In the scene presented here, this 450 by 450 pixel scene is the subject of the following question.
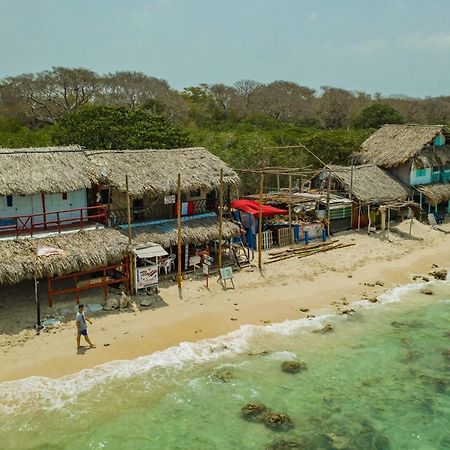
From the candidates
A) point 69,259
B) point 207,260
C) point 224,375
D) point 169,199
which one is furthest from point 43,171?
point 224,375

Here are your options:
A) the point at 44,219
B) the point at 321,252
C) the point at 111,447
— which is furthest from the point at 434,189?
the point at 111,447

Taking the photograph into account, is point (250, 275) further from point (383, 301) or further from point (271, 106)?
point (271, 106)

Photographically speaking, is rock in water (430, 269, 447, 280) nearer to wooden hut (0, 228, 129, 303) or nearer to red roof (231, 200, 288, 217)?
red roof (231, 200, 288, 217)

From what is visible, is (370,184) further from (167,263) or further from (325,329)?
(167,263)

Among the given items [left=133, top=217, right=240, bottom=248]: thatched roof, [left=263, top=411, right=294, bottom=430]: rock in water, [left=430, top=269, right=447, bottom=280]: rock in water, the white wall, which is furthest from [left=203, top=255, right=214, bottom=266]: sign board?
[left=430, top=269, right=447, bottom=280]: rock in water

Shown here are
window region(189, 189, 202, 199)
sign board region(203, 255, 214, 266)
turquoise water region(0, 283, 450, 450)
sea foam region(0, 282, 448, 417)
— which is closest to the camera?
turquoise water region(0, 283, 450, 450)

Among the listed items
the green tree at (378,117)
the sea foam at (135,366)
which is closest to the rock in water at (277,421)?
the sea foam at (135,366)
